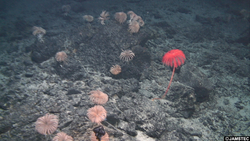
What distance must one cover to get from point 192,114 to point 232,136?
44.0 inches

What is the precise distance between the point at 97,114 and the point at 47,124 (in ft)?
4.14

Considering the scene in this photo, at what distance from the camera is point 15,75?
5.06 metres

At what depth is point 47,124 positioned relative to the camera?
303 cm

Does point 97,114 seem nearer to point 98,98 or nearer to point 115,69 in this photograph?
point 98,98

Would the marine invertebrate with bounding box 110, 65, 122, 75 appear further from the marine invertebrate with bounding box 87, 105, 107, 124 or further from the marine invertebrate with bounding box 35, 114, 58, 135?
the marine invertebrate with bounding box 35, 114, 58, 135

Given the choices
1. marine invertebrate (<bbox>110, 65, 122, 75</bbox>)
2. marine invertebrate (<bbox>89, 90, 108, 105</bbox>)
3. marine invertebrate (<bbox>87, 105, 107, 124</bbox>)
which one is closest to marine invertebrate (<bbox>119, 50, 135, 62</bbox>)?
marine invertebrate (<bbox>110, 65, 122, 75</bbox>)

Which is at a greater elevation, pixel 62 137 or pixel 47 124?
pixel 47 124

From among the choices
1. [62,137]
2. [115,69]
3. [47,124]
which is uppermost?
[115,69]

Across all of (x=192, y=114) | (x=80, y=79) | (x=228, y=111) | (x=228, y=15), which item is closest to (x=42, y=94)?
(x=80, y=79)

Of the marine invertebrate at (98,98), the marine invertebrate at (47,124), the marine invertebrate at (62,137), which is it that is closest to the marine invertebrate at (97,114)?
the marine invertebrate at (98,98)

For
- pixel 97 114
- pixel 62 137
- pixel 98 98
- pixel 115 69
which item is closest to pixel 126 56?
pixel 115 69

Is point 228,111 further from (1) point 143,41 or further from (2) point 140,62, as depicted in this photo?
(1) point 143,41

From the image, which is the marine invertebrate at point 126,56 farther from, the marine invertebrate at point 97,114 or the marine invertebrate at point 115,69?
the marine invertebrate at point 97,114

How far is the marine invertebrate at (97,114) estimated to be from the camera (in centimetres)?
319
